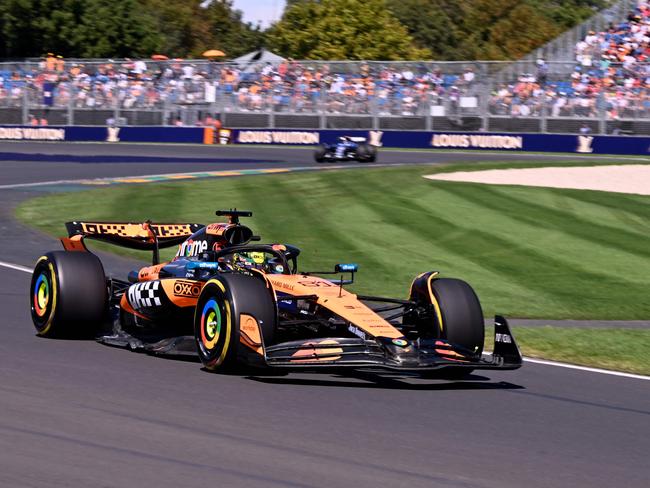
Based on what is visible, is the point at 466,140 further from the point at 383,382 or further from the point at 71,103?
the point at 383,382

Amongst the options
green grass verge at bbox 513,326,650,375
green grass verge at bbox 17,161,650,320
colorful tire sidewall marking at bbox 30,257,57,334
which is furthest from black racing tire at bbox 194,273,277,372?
green grass verge at bbox 17,161,650,320

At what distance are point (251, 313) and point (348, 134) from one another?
32.9 meters

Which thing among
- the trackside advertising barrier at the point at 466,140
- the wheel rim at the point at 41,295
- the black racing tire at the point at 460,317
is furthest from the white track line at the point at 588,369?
the trackside advertising barrier at the point at 466,140

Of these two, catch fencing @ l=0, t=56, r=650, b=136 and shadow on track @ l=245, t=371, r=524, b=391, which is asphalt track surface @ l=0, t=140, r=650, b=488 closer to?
shadow on track @ l=245, t=371, r=524, b=391

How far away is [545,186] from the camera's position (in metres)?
27.0

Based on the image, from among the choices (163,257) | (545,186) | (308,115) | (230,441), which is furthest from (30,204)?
(308,115)

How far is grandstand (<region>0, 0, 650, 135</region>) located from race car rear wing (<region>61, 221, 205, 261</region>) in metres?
29.3

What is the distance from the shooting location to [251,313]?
27.2 feet

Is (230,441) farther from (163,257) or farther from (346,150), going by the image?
(346,150)

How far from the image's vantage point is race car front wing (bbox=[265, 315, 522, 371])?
8125 millimetres

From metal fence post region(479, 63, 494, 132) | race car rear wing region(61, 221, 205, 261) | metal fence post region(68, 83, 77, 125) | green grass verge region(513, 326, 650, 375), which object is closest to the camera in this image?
green grass verge region(513, 326, 650, 375)

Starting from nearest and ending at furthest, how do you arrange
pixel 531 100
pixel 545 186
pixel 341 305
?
pixel 341 305
pixel 545 186
pixel 531 100

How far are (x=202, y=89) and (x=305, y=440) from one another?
3724 centimetres

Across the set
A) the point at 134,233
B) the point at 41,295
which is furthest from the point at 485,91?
the point at 41,295
